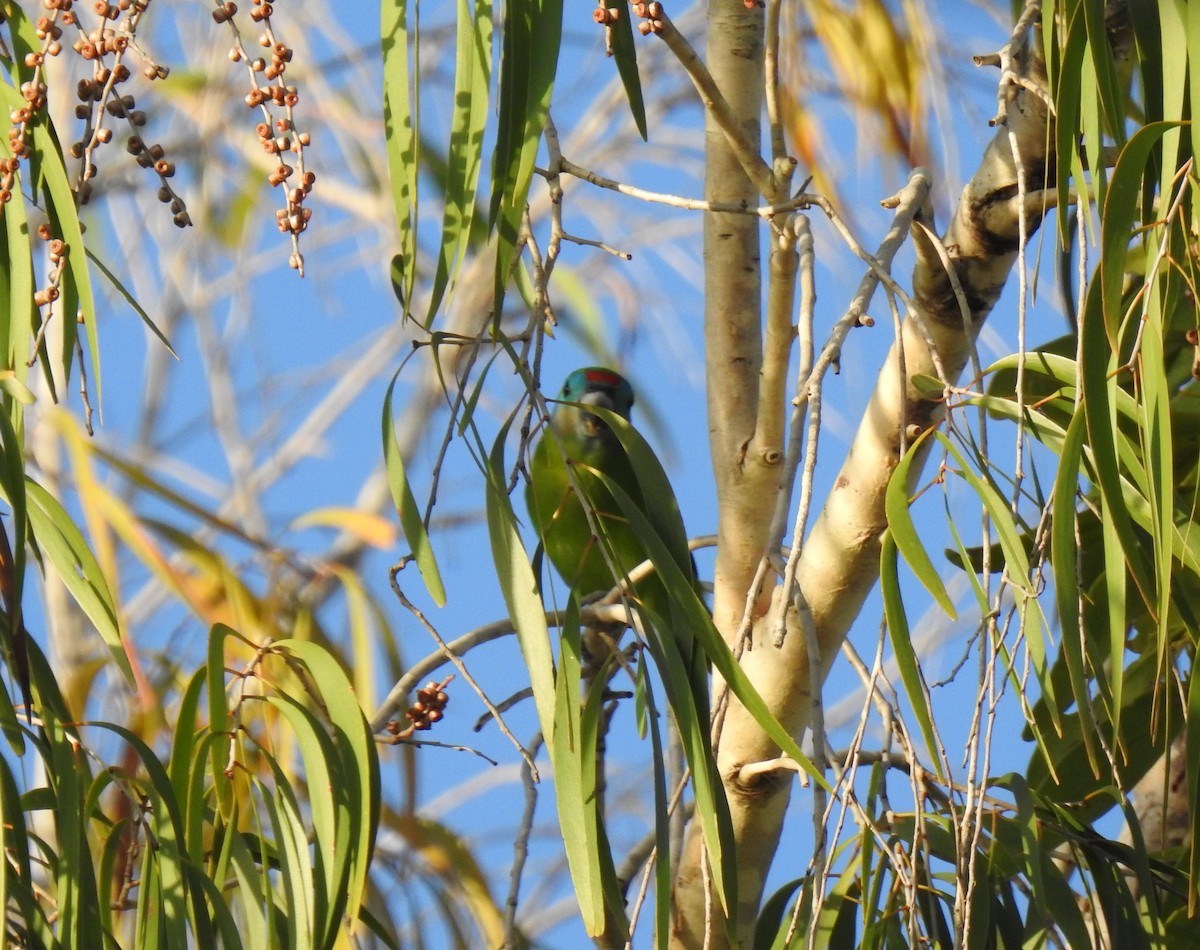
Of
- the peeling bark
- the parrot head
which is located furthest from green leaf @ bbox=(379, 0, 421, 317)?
the parrot head

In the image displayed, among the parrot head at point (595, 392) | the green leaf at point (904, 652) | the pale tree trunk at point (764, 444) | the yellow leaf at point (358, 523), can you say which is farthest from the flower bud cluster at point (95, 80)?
the parrot head at point (595, 392)

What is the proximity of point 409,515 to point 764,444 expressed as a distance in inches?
24.7

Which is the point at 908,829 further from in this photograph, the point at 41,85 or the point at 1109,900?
the point at 41,85

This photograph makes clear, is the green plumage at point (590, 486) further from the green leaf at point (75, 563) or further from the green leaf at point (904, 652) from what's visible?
the green leaf at point (904, 652)

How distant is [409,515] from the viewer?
3.65 feet

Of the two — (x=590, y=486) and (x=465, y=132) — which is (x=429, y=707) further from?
(x=590, y=486)

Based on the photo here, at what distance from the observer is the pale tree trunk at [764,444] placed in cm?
148

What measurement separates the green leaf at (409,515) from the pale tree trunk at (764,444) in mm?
489

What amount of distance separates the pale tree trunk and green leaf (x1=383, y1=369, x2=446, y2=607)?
19.3 inches

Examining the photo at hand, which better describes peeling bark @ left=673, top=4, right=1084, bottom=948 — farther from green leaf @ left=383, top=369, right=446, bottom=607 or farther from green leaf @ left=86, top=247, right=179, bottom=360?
green leaf @ left=86, top=247, right=179, bottom=360

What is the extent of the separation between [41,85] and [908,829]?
3.21 feet

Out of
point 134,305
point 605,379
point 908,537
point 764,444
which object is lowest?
point 908,537

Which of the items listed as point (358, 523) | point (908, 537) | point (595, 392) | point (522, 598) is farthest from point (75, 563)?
point (595, 392)

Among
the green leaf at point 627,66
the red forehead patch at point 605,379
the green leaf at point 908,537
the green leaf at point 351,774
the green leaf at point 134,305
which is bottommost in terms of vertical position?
the green leaf at point 351,774
